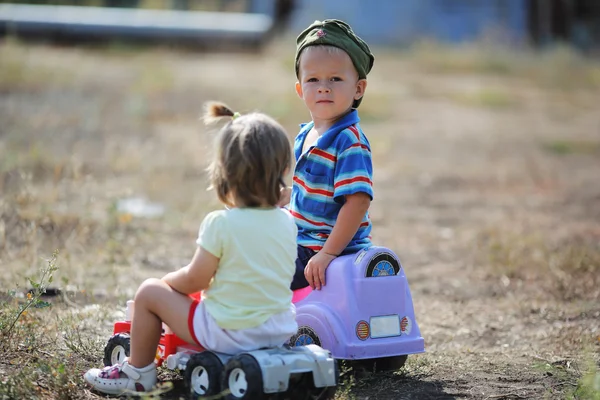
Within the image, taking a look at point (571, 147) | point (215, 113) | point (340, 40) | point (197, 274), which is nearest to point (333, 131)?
point (340, 40)

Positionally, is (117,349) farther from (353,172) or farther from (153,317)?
(353,172)

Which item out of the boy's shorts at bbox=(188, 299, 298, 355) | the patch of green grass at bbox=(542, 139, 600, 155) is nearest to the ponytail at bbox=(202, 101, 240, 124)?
the boy's shorts at bbox=(188, 299, 298, 355)

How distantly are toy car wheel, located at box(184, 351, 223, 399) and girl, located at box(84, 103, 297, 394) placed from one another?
0.17 feet

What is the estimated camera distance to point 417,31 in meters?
23.5

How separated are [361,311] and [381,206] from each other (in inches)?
177

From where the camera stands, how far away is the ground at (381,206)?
3957 mm

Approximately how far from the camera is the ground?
156 inches

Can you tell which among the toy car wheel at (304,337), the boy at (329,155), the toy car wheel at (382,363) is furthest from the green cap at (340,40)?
the toy car wheel at (382,363)

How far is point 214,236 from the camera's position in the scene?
123 inches

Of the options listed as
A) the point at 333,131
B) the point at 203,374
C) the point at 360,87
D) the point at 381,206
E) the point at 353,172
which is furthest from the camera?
the point at 381,206

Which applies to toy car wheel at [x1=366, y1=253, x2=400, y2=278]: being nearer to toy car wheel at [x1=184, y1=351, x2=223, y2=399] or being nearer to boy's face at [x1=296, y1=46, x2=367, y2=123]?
boy's face at [x1=296, y1=46, x2=367, y2=123]

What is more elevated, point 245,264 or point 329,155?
point 329,155

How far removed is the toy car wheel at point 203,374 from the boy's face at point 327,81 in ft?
4.01

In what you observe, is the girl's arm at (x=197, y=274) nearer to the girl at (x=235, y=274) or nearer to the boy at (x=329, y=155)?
the girl at (x=235, y=274)
